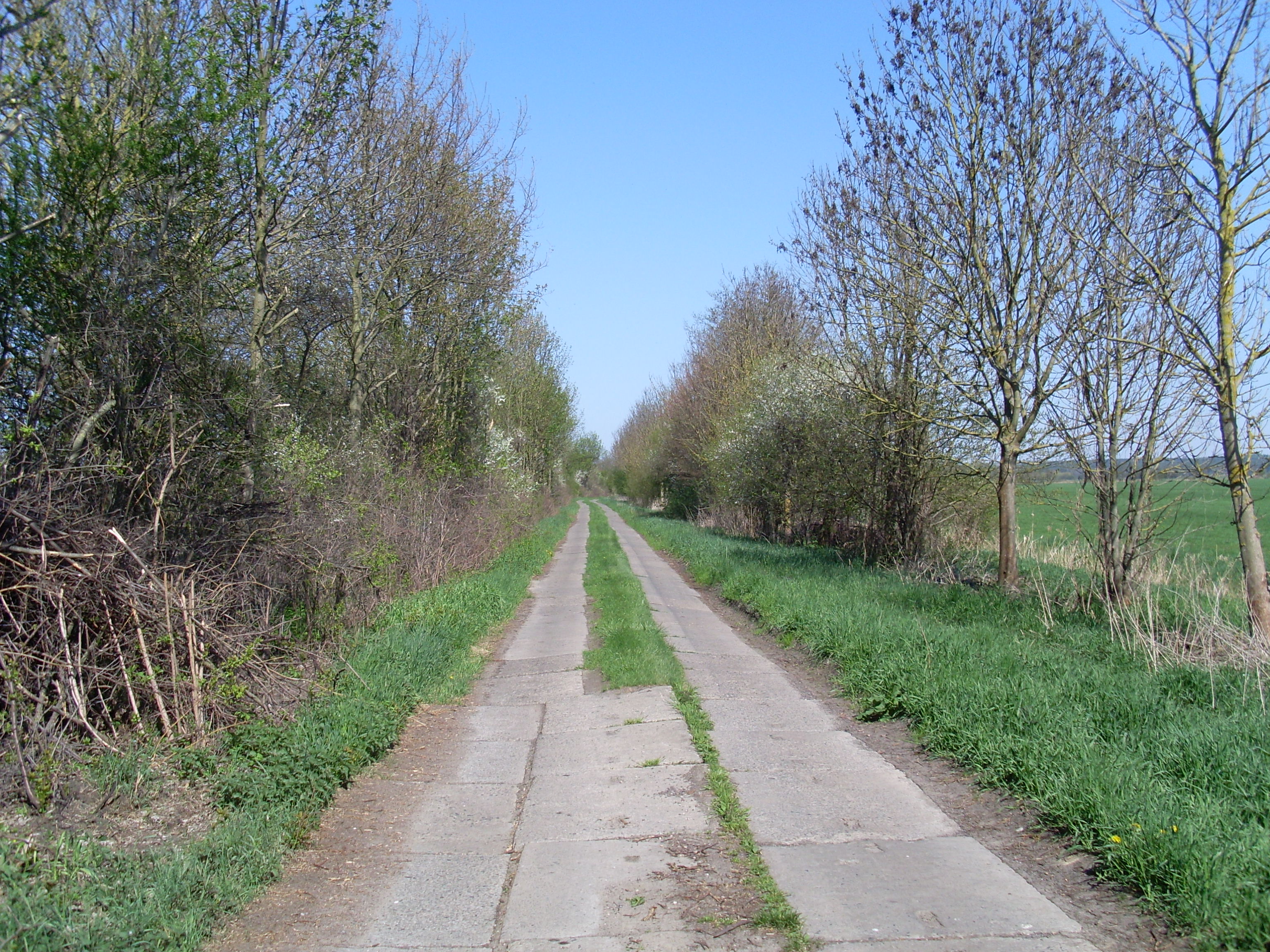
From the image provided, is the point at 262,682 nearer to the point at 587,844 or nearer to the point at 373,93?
the point at 587,844

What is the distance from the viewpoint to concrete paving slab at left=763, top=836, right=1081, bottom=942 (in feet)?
12.4

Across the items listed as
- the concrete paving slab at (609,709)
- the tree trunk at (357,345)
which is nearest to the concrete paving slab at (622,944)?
the concrete paving slab at (609,709)

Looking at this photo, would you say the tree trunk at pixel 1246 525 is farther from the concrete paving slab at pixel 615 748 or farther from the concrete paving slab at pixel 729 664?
the concrete paving slab at pixel 615 748

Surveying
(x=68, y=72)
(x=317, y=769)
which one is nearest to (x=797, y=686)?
(x=317, y=769)

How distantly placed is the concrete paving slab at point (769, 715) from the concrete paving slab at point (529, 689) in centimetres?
154

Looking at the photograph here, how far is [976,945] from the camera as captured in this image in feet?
11.9

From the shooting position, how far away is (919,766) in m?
6.15

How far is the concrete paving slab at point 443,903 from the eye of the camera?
3.88 metres

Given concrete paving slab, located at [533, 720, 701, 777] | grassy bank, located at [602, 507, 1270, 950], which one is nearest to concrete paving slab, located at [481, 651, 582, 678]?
concrete paving slab, located at [533, 720, 701, 777]

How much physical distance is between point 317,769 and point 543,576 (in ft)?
50.2

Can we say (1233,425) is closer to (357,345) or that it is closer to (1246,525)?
(1246,525)

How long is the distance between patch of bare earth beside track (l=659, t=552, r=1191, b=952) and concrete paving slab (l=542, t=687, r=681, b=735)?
148cm

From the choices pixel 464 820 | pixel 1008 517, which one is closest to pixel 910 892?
pixel 464 820

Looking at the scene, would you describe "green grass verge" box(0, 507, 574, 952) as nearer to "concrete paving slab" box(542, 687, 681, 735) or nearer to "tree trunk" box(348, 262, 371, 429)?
"concrete paving slab" box(542, 687, 681, 735)
